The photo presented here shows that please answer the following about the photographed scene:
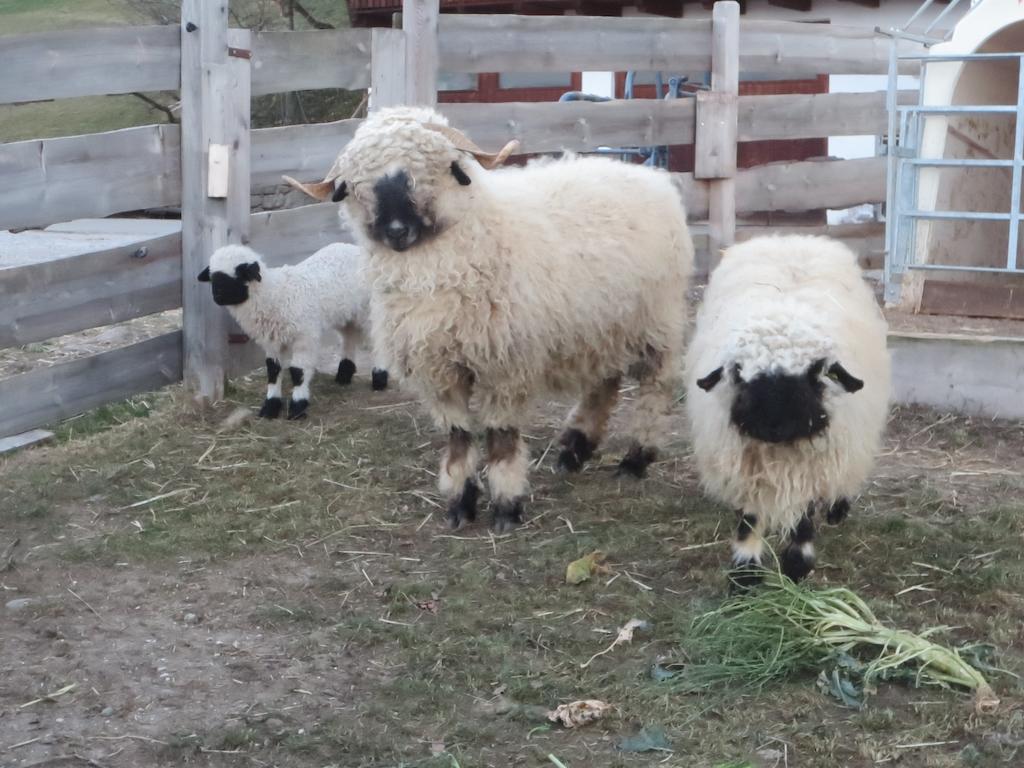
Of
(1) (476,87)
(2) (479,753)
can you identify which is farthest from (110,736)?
(1) (476,87)

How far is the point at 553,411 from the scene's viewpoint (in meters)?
Answer: 7.76

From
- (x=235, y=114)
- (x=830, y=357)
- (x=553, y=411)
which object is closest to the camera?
(x=830, y=357)

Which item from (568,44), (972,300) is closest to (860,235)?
(972,300)

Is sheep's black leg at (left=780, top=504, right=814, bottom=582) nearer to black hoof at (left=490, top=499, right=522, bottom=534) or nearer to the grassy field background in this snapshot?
black hoof at (left=490, top=499, right=522, bottom=534)

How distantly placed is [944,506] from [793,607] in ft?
Answer: 6.20

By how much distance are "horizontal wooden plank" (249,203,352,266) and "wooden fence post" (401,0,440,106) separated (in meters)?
0.92

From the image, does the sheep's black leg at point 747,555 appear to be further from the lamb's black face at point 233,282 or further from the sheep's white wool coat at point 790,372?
the lamb's black face at point 233,282

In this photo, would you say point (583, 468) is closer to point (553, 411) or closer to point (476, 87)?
point (553, 411)

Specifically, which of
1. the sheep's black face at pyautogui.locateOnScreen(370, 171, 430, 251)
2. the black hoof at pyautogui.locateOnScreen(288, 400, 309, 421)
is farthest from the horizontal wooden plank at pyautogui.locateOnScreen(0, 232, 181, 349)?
the sheep's black face at pyautogui.locateOnScreen(370, 171, 430, 251)

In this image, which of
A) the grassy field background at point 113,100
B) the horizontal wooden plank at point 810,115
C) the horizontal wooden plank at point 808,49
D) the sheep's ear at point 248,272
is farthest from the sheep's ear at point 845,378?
the grassy field background at point 113,100

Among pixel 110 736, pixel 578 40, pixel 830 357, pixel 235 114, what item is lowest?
pixel 110 736

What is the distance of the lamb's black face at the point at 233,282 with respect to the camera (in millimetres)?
6891

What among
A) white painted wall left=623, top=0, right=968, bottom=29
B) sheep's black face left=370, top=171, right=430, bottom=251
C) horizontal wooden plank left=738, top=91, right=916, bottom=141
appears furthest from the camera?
white painted wall left=623, top=0, right=968, bottom=29

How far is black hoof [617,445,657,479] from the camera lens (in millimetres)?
6414
